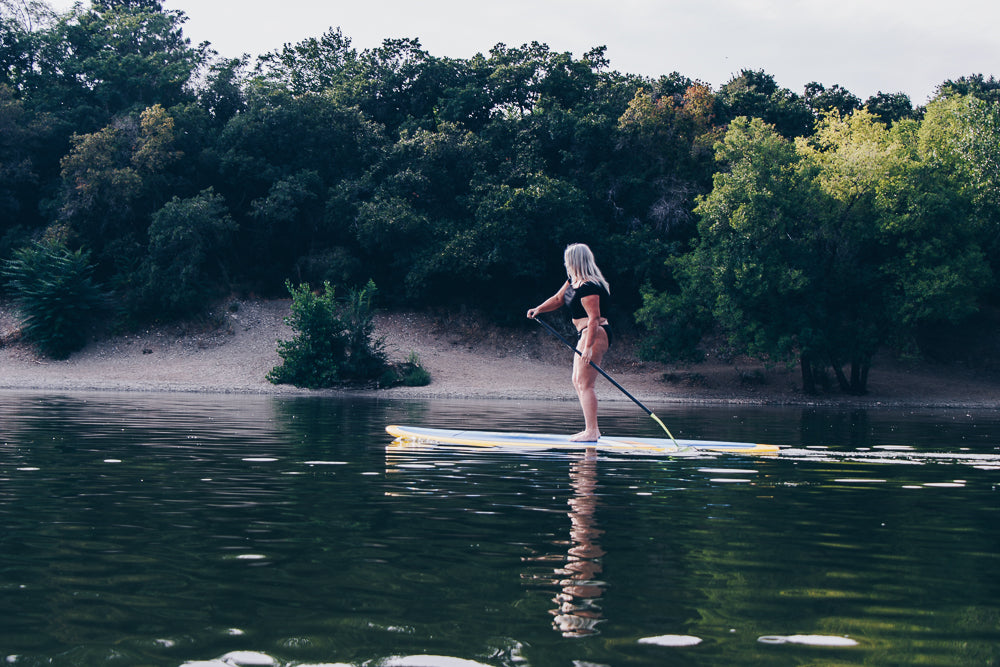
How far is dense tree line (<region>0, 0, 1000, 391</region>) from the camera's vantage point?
33.2 metres

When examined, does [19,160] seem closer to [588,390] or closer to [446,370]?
[446,370]

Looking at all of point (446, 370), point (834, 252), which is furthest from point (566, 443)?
point (446, 370)

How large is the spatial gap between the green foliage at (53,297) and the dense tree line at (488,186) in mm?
759

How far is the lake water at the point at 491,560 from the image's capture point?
3.64 metres

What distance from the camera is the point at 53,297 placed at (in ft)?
126

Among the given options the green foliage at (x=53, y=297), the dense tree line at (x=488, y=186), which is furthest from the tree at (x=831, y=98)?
the green foliage at (x=53, y=297)

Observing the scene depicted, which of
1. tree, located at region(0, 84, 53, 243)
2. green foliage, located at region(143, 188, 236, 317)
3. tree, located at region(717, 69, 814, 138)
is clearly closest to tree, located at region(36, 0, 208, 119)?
tree, located at region(0, 84, 53, 243)

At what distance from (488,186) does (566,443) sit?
30.5m

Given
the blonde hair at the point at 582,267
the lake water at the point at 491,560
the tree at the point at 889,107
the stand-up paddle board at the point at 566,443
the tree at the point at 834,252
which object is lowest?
the lake water at the point at 491,560

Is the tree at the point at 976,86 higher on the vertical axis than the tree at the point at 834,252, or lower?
higher

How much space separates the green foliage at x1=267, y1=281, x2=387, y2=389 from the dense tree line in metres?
7.60

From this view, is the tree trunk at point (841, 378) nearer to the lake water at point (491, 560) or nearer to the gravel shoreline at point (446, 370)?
the gravel shoreline at point (446, 370)

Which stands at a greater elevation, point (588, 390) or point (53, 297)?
point (53, 297)

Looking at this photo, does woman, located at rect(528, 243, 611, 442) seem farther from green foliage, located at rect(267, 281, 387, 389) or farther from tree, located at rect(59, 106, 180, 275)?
tree, located at rect(59, 106, 180, 275)
